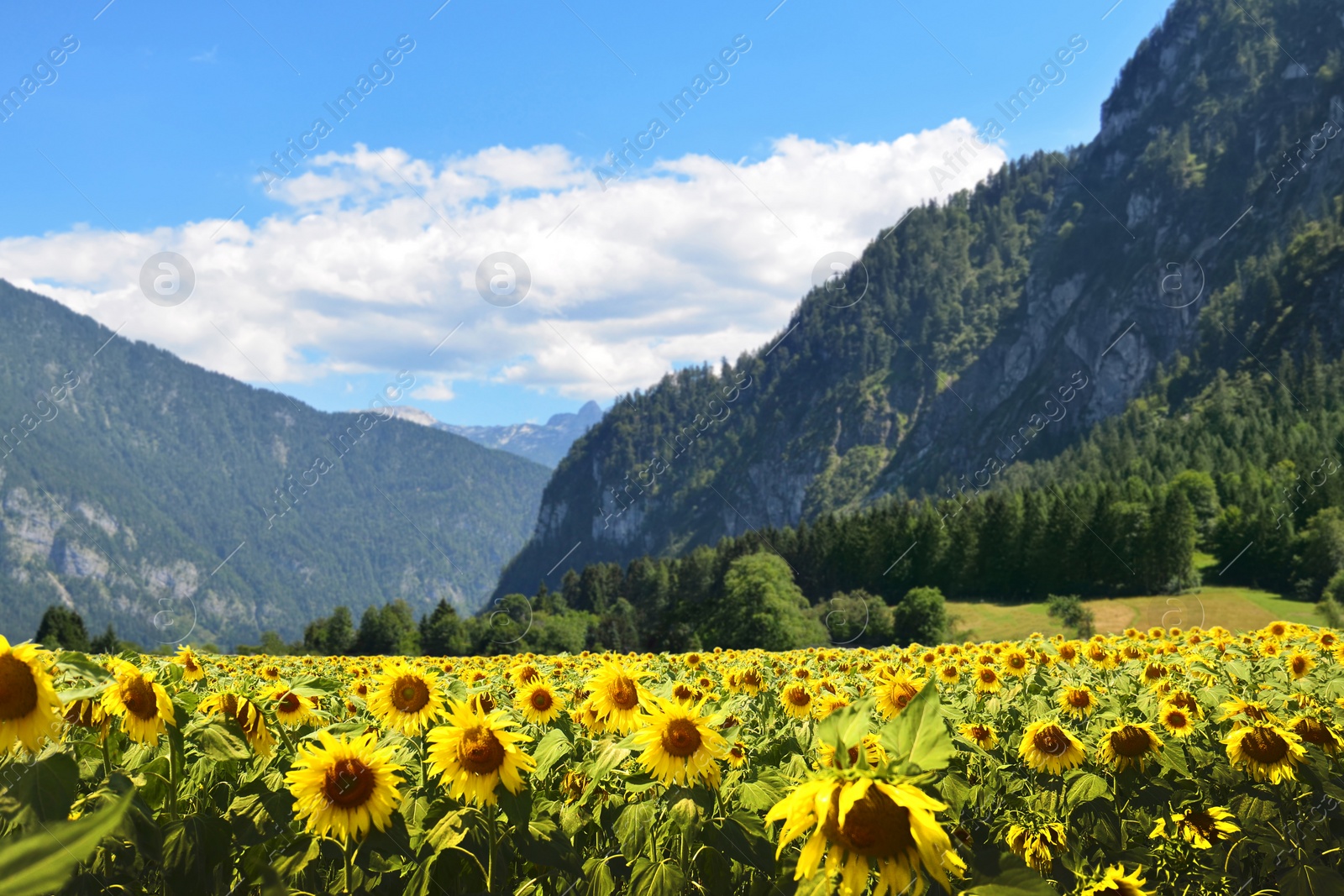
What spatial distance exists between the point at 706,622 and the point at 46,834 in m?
93.6

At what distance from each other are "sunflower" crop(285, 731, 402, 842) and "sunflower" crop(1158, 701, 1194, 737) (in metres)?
4.79

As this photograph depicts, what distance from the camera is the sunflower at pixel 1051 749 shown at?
4.76m

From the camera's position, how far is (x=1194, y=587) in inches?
3782

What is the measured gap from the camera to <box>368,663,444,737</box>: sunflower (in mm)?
4398

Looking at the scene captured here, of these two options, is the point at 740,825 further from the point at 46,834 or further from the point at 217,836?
the point at 46,834

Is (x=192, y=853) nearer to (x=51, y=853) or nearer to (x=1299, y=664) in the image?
(x=51, y=853)

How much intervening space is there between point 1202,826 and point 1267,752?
68 centimetres

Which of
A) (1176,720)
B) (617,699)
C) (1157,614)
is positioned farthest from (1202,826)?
(1157,614)

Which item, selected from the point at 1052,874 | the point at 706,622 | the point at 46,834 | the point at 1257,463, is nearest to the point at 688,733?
the point at 1052,874

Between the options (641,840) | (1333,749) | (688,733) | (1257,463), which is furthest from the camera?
(1257,463)

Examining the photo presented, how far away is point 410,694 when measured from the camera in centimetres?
454

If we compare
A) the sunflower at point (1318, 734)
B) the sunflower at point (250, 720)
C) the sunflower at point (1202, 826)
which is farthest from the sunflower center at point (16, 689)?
the sunflower at point (1318, 734)

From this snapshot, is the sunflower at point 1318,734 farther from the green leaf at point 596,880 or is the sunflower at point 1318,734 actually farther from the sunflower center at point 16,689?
the sunflower center at point 16,689

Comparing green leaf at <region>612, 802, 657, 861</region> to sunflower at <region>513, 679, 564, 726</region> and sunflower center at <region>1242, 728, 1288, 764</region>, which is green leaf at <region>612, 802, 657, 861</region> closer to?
sunflower at <region>513, 679, 564, 726</region>
